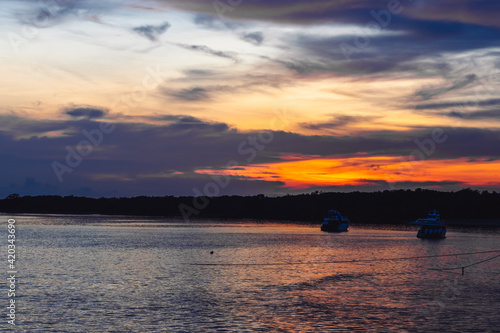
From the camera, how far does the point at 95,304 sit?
48.4 meters

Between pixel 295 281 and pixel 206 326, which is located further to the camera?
pixel 295 281

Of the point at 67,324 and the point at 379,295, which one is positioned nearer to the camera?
the point at 67,324

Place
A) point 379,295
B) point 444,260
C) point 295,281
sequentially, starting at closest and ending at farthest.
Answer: point 379,295
point 295,281
point 444,260

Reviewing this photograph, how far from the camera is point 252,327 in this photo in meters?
40.3

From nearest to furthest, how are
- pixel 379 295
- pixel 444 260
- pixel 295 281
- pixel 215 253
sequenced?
pixel 379 295 < pixel 295 281 < pixel 444 260 < pixel 215 253

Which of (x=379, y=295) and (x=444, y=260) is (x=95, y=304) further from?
(x=444, y=260)

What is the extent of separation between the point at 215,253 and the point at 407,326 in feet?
223

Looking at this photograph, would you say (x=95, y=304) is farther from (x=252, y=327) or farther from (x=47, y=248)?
A: (x=47, y=248)

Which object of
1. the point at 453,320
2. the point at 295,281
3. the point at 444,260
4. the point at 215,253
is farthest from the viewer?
the point at 215,253

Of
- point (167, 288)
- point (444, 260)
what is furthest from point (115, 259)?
point (444, 260)

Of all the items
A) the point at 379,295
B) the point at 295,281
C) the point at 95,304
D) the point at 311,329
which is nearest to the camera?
the point at 311,329

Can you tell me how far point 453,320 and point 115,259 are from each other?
201ft

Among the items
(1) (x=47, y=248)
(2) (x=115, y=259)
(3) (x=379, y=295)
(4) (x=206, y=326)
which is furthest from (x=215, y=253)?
(4) (x=206, y=326)

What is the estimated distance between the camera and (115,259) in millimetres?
91062
